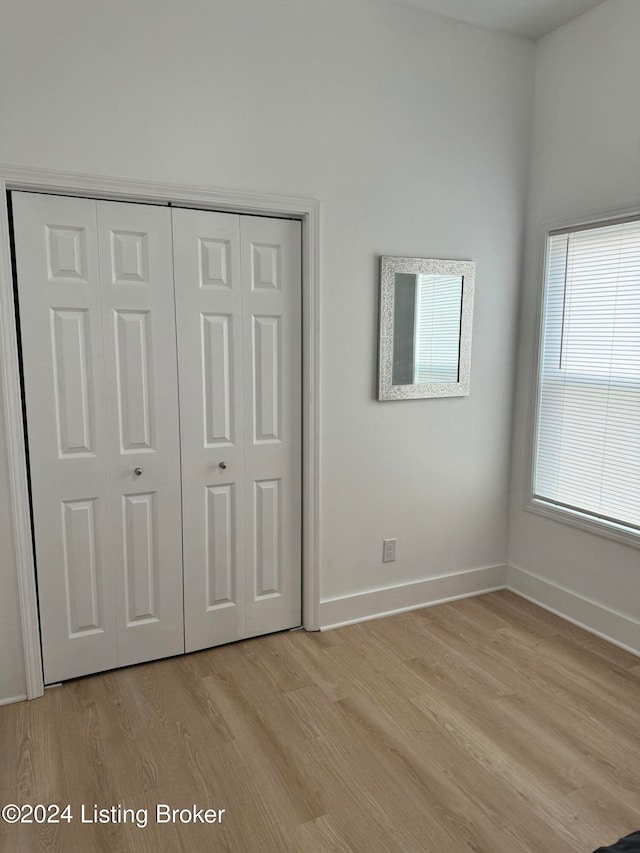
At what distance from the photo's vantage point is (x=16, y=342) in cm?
234

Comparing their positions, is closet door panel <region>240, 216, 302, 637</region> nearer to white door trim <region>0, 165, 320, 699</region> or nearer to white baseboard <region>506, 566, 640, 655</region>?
white door trim <region>0, 165, 320, 699</region>

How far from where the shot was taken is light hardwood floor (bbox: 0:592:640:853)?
6.10ft

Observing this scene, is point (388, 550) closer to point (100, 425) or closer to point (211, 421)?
point (211, 421)

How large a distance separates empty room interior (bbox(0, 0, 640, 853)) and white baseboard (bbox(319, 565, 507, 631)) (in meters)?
0.01

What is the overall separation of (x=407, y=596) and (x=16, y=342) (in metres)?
2.25

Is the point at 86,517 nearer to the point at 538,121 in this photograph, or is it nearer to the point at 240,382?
the point at 240,382

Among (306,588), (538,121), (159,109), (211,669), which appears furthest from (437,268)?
(211,669)

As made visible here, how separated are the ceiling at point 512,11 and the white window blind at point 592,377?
3.34 feet

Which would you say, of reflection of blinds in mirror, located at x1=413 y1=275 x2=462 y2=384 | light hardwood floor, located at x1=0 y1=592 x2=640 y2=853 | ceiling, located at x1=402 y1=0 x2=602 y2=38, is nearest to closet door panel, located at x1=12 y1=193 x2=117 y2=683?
light hardwood floor, located at x1=0 y1=592 x2=640 y2=853

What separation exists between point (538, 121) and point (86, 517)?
299 cm

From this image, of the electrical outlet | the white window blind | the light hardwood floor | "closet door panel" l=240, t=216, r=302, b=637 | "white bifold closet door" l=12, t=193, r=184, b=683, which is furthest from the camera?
the electrical outlet

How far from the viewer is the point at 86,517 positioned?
8.46ft

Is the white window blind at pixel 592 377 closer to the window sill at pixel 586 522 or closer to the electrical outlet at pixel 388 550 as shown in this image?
the window sill at pixel 586 522

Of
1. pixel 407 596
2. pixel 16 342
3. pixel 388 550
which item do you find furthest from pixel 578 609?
pixel 16 342
